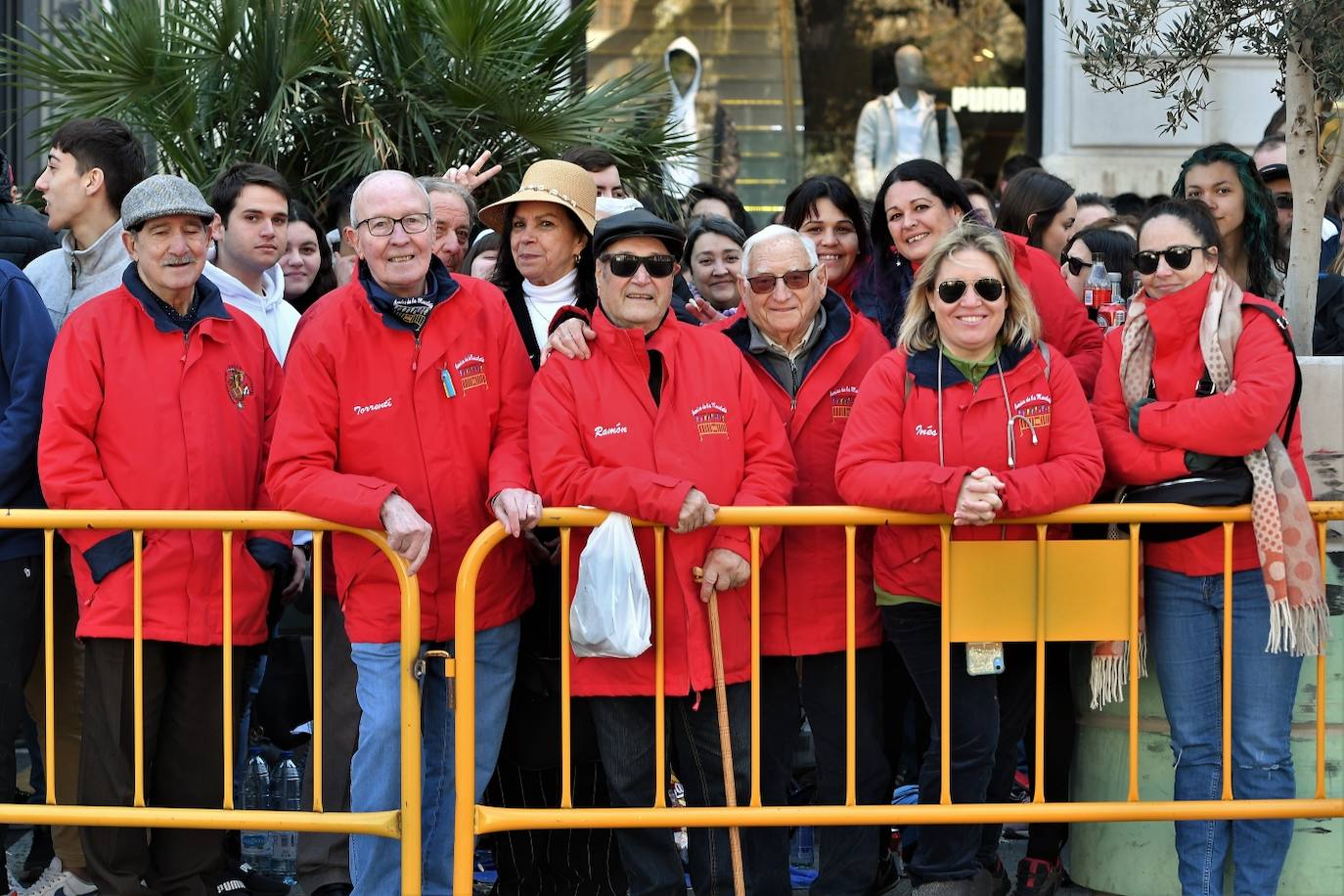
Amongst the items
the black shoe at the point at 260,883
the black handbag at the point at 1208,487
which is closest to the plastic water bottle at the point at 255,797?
the black shoe at the point at 260,883

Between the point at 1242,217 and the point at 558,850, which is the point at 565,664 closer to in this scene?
the point at 558,850

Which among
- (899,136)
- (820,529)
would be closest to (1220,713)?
(820,529)

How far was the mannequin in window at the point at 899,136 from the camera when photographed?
41.4ft

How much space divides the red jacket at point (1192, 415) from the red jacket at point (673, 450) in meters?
1.03

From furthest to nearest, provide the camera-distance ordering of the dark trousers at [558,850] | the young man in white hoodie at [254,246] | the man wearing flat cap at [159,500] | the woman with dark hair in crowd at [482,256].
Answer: the woman with dark hair in crowd at [482,256] < the young man in white hoodie at [254,246] < the dark trousers at [558,850] < the man wearing flat cap at [159,500]

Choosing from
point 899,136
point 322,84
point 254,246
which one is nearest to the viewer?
point 254,246

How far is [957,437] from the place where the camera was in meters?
4.82

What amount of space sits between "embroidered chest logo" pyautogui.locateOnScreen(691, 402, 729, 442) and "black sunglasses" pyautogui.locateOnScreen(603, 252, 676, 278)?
1.39 feet

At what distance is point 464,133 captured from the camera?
815 cm

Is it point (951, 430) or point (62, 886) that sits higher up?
point (951, 430)

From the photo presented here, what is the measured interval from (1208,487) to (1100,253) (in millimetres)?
2081

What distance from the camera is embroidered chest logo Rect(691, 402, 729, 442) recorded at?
15.8ft

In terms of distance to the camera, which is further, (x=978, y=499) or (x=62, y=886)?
(x=62, y=886)

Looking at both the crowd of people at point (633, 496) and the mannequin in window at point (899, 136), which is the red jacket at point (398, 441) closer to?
the crowd of people at point (633, 496)
